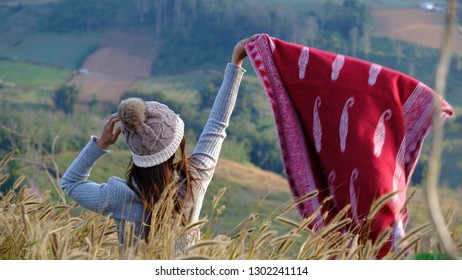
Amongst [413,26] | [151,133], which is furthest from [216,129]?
[413,26]

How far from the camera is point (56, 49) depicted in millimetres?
71062

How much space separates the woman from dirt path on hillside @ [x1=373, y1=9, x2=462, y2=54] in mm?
60815

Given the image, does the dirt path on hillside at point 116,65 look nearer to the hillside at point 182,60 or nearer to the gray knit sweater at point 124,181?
the hillside at point 182,60

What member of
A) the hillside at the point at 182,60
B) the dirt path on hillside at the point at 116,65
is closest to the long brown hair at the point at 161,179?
the hillside at the point at 182,60

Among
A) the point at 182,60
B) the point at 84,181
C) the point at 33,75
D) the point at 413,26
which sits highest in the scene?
the point at 84,181

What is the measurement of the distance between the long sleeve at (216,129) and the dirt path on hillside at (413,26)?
199 ft

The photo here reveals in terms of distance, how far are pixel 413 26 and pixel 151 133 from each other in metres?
68.3

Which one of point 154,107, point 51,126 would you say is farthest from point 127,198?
point 51,126

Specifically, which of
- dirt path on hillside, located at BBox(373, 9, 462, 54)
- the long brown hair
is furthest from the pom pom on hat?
dirt path on hillside, located at BBox(373, 9, 462, 54)

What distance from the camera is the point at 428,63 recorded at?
71062 millimetres

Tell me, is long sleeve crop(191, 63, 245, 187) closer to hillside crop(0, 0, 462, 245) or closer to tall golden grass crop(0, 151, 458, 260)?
tall golden grass crop(0, 151, 458, 260)

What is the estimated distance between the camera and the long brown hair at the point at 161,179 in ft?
9.35

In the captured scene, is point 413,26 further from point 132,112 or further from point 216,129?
point 132,112

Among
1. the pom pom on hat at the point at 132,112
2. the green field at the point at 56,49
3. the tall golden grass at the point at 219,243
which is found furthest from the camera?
the green field at the point at 56,49
